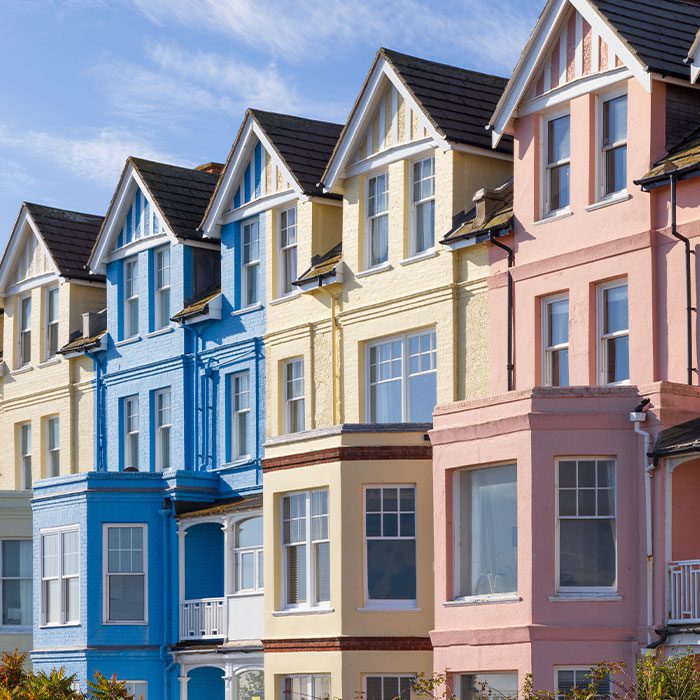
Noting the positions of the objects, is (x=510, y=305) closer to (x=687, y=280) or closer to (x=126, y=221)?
(x=687, y=280)

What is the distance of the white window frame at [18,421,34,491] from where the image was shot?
1842 inches

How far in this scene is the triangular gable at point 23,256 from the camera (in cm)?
4659

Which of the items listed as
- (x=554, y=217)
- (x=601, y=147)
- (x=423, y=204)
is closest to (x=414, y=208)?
(x=423, y=204)

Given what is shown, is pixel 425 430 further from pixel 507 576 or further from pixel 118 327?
pixel 118 327

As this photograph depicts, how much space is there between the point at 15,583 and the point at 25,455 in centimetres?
466

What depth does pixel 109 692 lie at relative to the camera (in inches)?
1231

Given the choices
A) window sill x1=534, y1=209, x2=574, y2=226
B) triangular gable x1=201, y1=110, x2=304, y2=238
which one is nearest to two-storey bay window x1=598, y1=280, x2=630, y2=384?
window sill x1=534, y1=209, x2=574, y2=226

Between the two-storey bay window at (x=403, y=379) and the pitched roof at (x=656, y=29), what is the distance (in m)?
7.22

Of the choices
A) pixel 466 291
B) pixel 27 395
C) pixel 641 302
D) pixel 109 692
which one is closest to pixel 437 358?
pixel 466 291

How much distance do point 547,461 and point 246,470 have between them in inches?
480

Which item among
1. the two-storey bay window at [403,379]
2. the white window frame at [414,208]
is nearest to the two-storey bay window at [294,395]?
the two-storey bay window at [403,379]

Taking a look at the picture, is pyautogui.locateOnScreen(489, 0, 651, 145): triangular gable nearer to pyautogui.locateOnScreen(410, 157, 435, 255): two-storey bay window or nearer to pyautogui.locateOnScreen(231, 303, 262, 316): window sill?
pyautogui.locateOnScreen(410, 157, 435, 255): two-storey bay window

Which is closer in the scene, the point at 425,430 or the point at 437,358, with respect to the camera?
the point at 425,430

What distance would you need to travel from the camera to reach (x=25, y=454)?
155 feet
